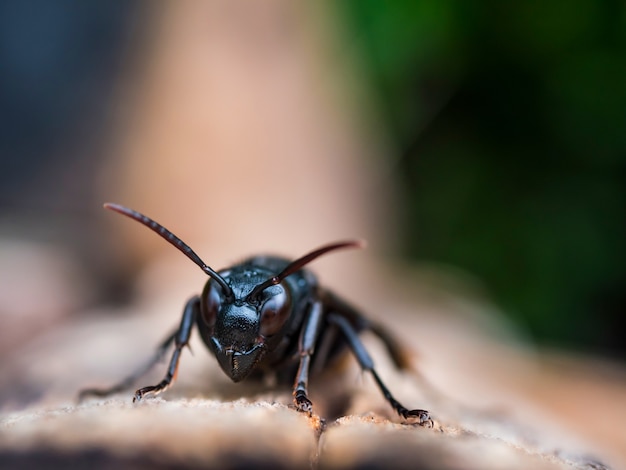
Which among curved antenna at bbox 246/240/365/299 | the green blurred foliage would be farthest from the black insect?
the green blurred foliage

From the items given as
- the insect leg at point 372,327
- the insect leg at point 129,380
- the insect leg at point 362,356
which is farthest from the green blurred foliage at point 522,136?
the insect leg at point 129,380

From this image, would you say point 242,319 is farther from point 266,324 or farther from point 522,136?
point 522,136

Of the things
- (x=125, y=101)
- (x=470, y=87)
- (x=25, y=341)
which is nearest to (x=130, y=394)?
(x=25, y=341)

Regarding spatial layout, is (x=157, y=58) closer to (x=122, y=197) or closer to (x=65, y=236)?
(x=122, y=197)

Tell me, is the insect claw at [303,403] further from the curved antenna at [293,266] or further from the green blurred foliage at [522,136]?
the green blurred foliage at [522,136]

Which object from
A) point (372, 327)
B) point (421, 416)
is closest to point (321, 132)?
point (372, 327)
